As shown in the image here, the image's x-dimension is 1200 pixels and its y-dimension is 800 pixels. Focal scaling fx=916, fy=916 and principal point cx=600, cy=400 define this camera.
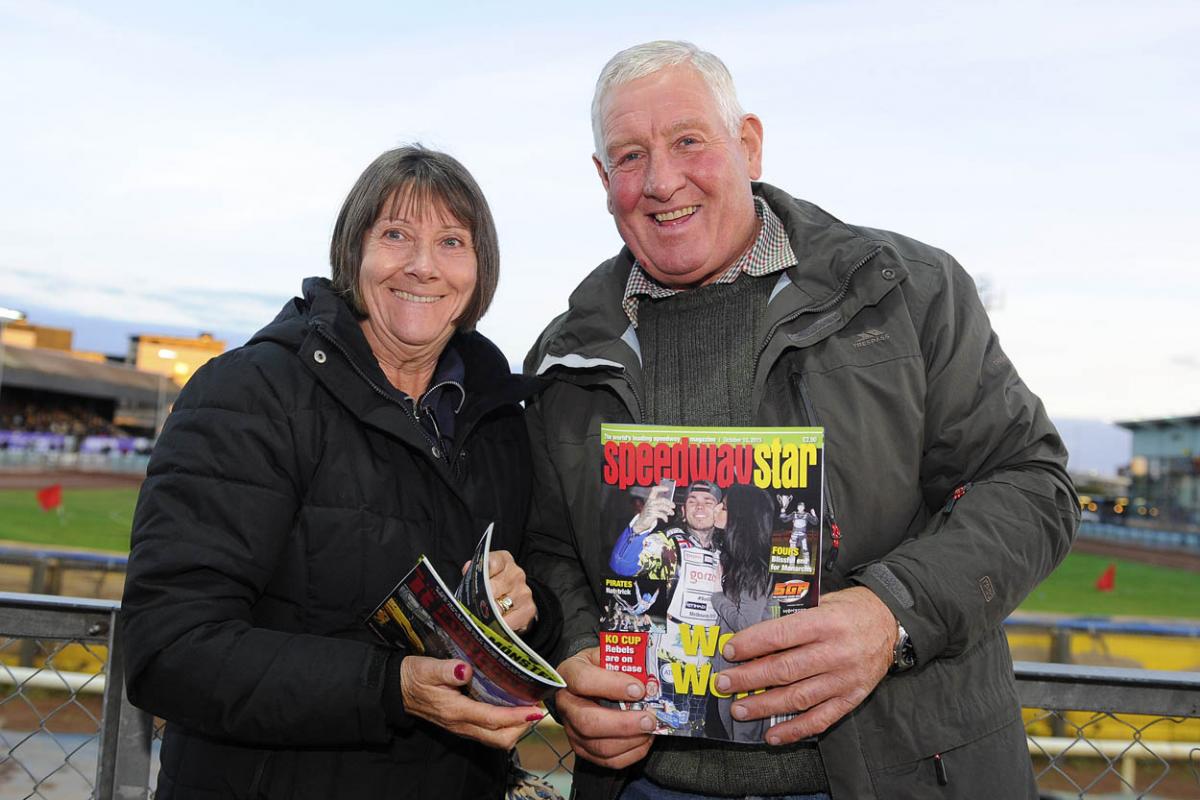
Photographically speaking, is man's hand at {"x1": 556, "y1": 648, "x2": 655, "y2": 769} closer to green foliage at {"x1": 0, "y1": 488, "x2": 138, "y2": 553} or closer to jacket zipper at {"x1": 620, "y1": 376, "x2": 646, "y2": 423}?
jacket zipper at {"x1": 620, "y1": 376, "x2": 646, "y2": 423}

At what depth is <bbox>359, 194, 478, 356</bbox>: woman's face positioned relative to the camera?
2.29 metres

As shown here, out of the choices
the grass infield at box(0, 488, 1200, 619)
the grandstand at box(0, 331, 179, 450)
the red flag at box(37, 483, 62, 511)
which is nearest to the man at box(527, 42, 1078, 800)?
the grass infield at box(0, 488, 1200, 619)

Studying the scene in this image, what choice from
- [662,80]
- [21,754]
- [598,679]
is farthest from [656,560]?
[21,754]

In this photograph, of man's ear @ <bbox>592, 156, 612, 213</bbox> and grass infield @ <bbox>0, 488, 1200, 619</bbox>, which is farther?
grass infield @ <bbox>0, 488, 1200, 619</bbox>

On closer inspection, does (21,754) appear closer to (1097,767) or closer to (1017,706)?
(1017,706)

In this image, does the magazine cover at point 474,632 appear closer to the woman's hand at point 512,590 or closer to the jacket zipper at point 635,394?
the woman's hand at point 512,590

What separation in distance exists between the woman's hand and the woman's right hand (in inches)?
9.9

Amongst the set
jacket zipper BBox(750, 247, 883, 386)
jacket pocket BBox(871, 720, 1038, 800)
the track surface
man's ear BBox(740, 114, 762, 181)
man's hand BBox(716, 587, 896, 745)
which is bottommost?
the track surface

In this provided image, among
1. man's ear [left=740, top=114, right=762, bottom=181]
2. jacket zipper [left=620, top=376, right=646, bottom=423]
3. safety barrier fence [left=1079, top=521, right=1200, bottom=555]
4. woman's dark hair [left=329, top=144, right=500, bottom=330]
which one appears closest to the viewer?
jacket zipper [left=620, top=376, right=646, bottom=423]

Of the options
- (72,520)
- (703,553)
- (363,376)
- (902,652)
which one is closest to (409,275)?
(363,376)

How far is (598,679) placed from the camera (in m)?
1.89

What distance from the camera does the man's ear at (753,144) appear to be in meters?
2.46

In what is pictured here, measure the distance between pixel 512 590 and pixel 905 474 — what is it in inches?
36.2

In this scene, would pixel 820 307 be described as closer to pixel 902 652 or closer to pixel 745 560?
pixel 745 560
